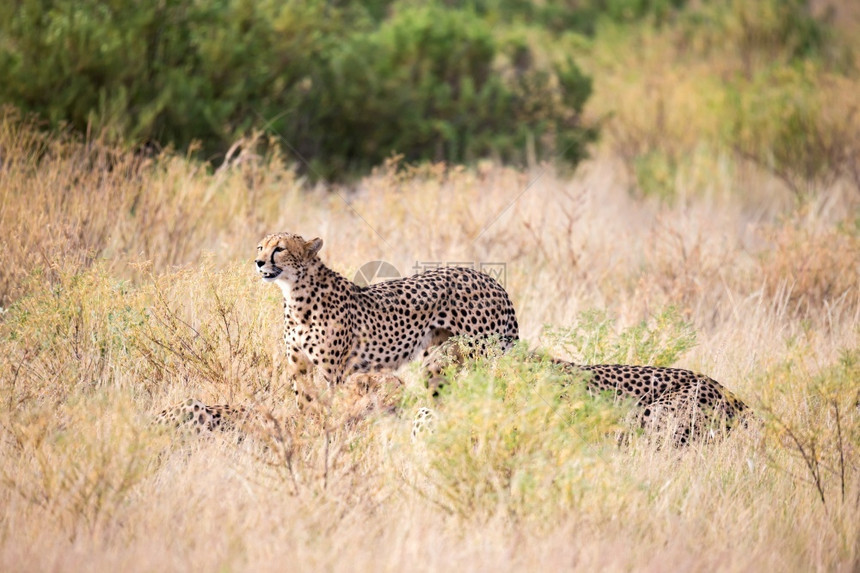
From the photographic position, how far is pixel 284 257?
16.2 feet

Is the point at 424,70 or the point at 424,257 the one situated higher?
the point at 424,70

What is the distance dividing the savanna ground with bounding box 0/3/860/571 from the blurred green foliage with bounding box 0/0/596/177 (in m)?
1.36

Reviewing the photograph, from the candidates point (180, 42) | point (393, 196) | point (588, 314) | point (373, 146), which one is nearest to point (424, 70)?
point (373, 146)

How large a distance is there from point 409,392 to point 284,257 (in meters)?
1.03

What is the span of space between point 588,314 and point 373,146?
614 centimetres

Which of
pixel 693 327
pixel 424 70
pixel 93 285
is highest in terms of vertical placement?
pixel 424 70

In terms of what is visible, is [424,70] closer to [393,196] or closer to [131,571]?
[393,196]

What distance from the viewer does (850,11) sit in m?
21.4

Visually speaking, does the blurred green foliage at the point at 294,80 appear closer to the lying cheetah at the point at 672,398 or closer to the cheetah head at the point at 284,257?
the cheetah head at the point at 284,257

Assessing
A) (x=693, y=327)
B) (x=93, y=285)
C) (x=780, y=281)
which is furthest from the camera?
(x=780, y=281)

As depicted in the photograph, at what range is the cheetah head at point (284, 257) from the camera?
489 centimetres

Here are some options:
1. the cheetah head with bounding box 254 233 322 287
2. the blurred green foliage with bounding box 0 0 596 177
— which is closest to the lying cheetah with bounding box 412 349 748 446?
the cheetah head with bounding box 254 233 322 287

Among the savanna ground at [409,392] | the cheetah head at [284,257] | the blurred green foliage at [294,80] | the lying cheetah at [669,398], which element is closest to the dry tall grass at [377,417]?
the savanna ground at [409,392]

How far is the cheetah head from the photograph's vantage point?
16.0ft
